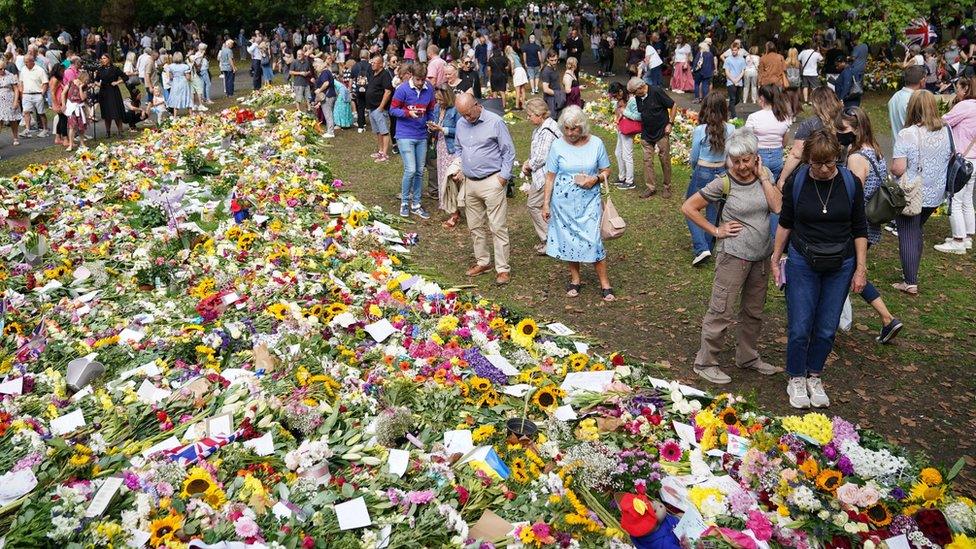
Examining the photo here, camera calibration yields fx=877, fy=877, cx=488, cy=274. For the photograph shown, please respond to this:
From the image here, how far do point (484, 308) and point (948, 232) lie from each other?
20.3ft

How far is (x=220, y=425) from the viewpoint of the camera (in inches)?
214

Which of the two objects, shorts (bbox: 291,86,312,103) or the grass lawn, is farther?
shorts (bbox: 291,86,312,103)

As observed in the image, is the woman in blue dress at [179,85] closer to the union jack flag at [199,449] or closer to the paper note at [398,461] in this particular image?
the union jack flag at [199,449]

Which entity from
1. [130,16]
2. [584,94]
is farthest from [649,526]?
[130,16]

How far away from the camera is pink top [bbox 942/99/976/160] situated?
9.30m

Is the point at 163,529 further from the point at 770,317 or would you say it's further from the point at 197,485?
the point at 770,317

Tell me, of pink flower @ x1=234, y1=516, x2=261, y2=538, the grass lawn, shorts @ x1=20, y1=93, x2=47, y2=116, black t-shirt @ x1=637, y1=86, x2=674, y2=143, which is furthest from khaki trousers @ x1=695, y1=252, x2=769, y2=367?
shorts @ x1=20, y1=93, x2=47, y2=116

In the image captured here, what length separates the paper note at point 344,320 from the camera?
702 centimetres

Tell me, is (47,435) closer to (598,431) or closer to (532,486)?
(532,486)

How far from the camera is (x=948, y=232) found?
10.5 metres

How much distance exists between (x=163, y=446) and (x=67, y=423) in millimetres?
916

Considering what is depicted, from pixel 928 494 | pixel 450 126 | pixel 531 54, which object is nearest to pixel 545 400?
pixel 928 494

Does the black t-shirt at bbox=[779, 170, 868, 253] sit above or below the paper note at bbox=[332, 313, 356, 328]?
above

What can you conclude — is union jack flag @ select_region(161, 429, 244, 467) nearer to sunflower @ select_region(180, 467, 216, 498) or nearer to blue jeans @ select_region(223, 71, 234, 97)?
sunflower @ select_region(180, 467, 216, 498)
